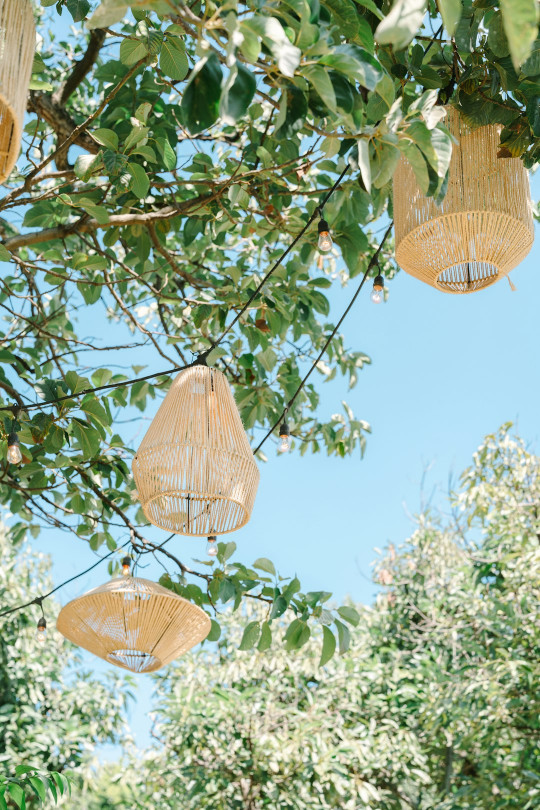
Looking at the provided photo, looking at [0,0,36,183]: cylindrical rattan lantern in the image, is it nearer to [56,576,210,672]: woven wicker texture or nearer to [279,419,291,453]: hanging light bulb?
[279,419,291,453]: hanging light bulb

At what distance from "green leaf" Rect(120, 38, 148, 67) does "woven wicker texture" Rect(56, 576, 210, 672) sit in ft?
4.07

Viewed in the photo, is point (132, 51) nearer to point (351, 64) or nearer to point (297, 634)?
point (351, 64)

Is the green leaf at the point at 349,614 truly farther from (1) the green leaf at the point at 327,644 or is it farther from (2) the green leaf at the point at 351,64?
(2) the green leaf at the point at 351,64

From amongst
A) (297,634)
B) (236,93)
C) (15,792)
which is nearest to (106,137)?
(236,93)

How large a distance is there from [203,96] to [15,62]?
0.33m

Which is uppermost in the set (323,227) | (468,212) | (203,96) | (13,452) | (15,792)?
(323,227)

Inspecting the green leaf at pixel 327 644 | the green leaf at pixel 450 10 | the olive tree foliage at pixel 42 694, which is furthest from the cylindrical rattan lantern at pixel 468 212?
the olive tree foliage at pixel 42 694

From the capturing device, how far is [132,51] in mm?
1875

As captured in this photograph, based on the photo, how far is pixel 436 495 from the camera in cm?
583

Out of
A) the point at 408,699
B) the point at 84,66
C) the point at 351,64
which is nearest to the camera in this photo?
the point at 351,64

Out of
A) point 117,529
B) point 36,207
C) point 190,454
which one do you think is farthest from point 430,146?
point 117,529

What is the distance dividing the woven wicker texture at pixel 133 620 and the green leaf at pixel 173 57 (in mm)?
1199

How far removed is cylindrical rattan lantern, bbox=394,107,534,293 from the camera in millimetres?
1621

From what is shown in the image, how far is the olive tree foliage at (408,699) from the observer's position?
4.14m
